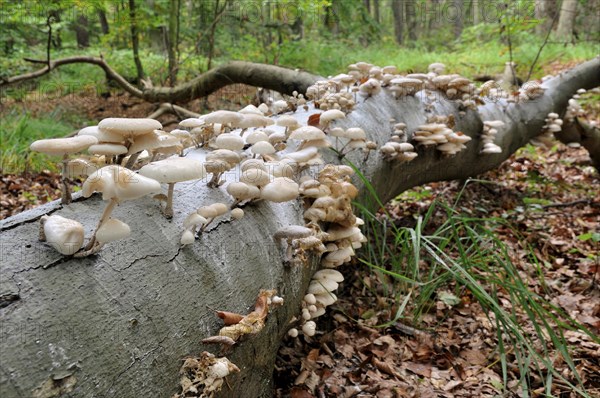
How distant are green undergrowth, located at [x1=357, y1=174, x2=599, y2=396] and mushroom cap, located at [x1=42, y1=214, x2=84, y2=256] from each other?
5.87ft

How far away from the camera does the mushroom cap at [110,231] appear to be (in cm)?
127

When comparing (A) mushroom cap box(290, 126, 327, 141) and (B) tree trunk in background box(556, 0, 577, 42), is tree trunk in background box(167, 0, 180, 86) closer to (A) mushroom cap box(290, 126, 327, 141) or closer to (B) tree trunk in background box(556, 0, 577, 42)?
(A) mushroom cap box(290, 126, 327, 141)

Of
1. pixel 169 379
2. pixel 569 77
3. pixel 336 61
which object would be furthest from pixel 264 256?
pixel 336 61

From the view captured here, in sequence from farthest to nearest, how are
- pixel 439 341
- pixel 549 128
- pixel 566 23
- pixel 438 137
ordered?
1. pixel 566 23
2. pixel 549 128
3. pixel 438 137
4. pixel 439 341

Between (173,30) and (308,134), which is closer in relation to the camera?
(308,134)

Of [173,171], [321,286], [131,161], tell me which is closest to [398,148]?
[321,286]

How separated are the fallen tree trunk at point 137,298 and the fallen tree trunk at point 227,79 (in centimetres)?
400

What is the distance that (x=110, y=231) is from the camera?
1.28m

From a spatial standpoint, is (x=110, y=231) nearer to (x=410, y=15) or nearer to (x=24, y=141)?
(x=24, y=141)

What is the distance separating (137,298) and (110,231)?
257 mm

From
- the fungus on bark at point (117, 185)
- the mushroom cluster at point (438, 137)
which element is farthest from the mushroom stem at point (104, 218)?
the mushroom cluster at point (438, 137)

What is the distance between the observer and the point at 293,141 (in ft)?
9.29

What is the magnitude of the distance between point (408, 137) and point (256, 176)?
2.45 meters

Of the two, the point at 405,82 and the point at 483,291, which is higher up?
the point at 405,82
